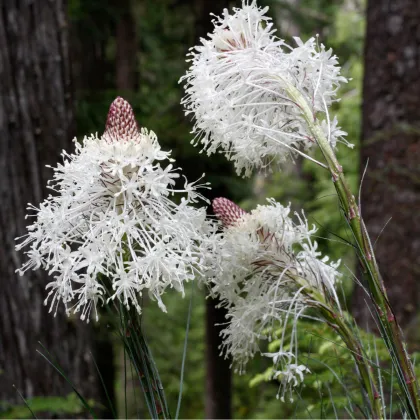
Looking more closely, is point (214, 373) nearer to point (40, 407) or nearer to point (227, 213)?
point (40, 407)

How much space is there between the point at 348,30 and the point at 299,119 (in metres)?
9.25

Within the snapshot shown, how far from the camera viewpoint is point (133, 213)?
994 mm

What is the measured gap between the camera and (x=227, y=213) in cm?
119

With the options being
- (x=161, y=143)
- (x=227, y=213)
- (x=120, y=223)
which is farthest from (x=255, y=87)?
(x=161, y=143)

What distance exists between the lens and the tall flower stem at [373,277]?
0.95 meters

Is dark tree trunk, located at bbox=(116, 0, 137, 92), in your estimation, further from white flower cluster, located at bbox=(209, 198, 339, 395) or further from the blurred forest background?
A: white flower cluster, located at bbox=(209, 198, 339, 395)

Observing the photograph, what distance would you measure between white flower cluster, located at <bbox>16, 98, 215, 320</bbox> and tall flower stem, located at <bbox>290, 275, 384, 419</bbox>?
221 millimetres

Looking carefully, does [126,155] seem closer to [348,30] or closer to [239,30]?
[239,30]

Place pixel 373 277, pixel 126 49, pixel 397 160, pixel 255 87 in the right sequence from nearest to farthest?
pixel 373 277 < pixel 255 87 < pixel 397 160 < pixel 126 49

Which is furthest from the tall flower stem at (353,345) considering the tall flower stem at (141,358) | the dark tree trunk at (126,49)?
the dark tree trunk at (126,49)

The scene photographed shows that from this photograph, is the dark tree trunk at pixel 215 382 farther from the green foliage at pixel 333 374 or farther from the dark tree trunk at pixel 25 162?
the green foliage at pixel 333 374

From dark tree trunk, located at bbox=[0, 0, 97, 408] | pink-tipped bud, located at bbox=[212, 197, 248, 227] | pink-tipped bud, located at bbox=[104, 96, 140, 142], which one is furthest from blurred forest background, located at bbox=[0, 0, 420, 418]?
pink-tipped bud, located at bbox=[104, 96, 140, 142]

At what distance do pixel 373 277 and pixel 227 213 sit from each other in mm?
337

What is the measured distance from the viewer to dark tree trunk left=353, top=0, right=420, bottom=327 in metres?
3.86
